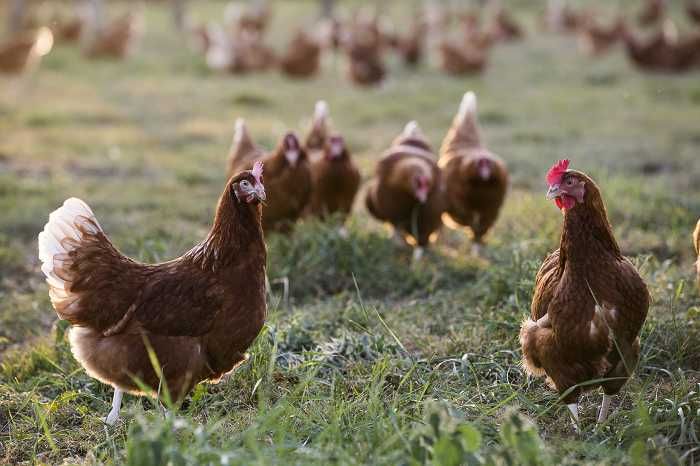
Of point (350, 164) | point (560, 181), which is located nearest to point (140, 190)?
point (350, 164)

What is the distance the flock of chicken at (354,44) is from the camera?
14203 millimetres

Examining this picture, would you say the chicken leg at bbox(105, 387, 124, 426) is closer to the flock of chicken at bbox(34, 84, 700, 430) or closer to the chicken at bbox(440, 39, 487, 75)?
the flock of chicken at bbox(34, 84, 700, 430)

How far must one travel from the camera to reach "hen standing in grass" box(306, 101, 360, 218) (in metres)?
6.04

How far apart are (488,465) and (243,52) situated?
14.1m

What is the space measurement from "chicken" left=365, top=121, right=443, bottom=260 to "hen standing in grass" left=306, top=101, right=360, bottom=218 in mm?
191

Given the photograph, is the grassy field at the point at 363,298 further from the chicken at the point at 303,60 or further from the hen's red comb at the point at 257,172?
the chicken at the point at 303,60

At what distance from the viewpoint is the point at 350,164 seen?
611 centimetres

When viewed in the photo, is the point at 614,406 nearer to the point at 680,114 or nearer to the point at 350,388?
the point at 350,388

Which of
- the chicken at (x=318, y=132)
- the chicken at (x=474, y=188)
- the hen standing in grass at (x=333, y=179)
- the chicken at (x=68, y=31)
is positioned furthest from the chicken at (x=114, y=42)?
the chicken at (x=474, y=188)

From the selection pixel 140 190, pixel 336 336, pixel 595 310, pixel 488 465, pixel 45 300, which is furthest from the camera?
pixel 140 190

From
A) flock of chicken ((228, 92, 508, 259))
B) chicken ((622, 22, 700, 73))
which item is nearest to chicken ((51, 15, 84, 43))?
chicken ((622, 22, 700, 73))

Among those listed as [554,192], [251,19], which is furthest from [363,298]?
[251,19]

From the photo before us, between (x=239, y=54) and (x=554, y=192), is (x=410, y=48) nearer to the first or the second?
(x=239, y=54)

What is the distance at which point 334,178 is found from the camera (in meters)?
6.05
